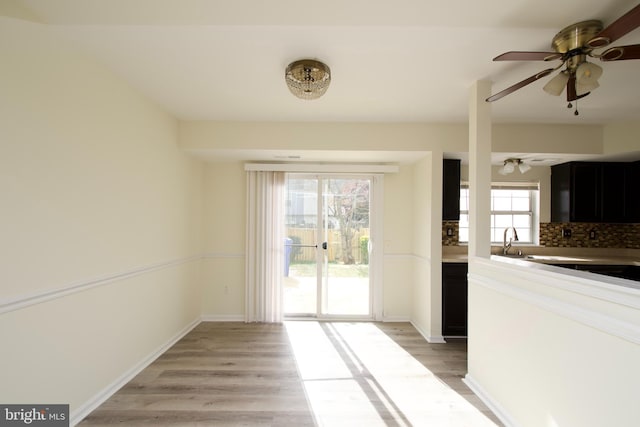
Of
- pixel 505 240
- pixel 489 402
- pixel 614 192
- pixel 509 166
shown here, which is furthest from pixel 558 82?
pixel 614 192

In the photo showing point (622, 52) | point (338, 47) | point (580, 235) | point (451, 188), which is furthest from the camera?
point (580, 235)

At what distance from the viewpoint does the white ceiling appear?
1.46 metres

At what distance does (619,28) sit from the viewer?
1254 millimetres

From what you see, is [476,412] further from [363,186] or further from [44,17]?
[44,17]

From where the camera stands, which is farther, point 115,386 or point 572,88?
point 115,386

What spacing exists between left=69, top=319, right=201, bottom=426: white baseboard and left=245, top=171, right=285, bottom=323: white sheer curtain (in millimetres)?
1001

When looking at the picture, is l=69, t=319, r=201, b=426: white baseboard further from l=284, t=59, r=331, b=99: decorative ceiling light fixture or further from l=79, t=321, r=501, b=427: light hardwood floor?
l=284, t=59, r=331, b=99: decorative ceiling light fixture

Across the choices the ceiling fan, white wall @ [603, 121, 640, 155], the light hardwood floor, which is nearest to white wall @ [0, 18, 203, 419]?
the light hardwood floor

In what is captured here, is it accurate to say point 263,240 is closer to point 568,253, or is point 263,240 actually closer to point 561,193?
point 561,193

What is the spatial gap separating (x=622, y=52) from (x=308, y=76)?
167 centimetres

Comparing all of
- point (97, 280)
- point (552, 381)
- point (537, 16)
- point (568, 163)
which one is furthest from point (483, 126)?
point (97, 280)

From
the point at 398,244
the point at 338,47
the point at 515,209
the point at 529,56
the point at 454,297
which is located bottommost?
the point at 454,297

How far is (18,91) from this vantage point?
1479mm

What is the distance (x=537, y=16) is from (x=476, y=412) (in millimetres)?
2512
